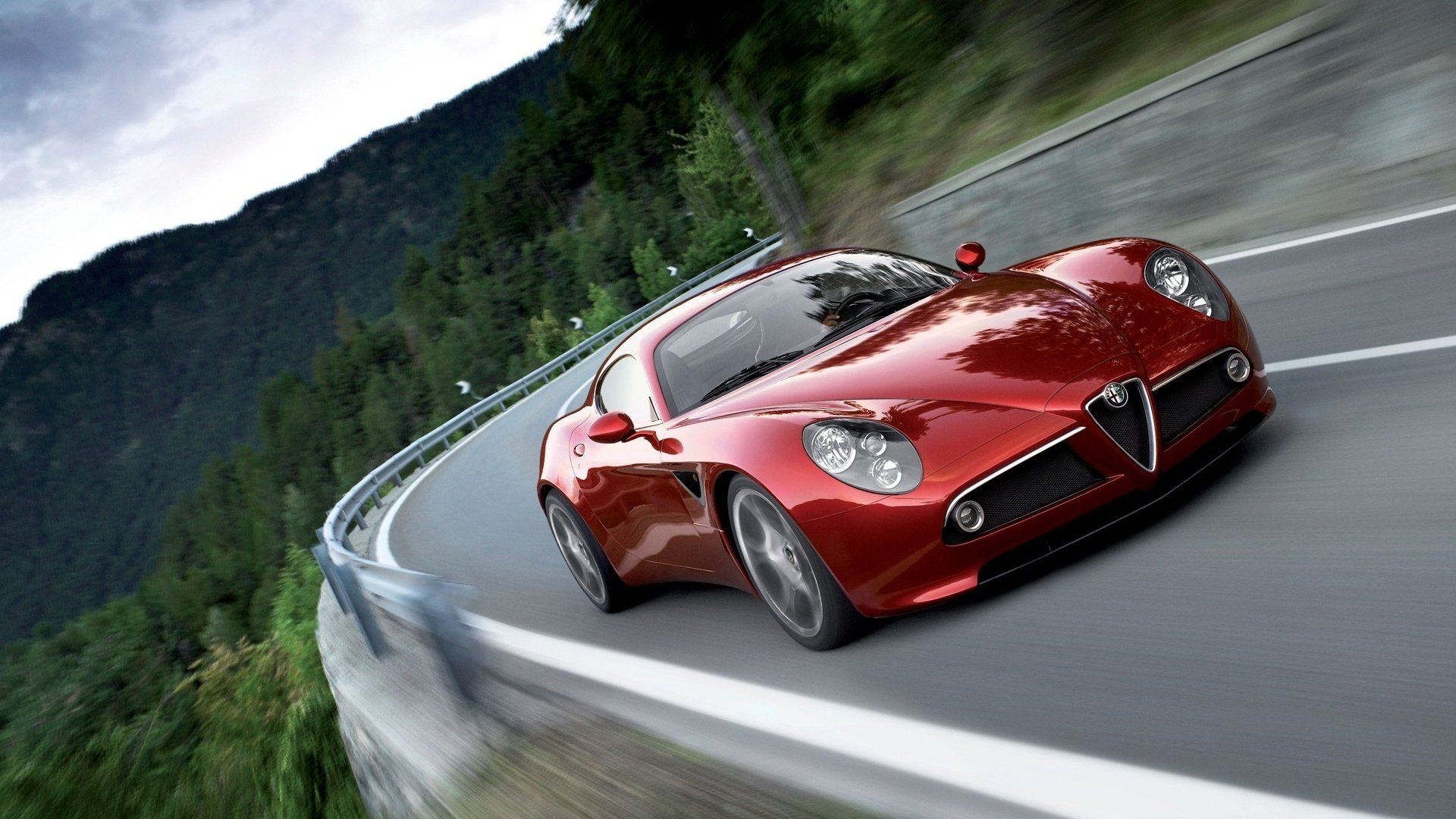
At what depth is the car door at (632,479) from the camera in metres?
4.94

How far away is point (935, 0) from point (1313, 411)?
48.8 ft

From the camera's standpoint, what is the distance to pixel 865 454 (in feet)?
12.6

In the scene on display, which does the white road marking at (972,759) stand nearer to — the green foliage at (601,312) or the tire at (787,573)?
the tire at (787,573)

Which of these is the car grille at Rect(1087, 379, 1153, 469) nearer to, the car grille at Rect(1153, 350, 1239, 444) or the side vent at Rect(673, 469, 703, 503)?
the car grille at Rect(1153, 350, 1239, 444)

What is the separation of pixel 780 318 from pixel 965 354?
49.8 inches

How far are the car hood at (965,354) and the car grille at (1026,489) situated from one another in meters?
0.17

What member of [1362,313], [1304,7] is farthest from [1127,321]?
[1304,7]

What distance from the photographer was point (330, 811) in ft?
21.4

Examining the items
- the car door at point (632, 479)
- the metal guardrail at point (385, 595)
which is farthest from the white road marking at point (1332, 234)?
the metal guardrail at point (385, 595)

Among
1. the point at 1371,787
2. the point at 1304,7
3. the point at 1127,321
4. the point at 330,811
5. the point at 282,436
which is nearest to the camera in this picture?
the point at 1371,787

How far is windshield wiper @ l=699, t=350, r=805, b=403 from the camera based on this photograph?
4.82m

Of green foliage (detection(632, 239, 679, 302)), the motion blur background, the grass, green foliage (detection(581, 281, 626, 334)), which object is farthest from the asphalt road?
green foliage (detection(632, 239, 679, 302))

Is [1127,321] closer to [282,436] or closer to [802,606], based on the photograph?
[802,606]

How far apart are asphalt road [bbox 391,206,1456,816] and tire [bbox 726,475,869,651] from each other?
0.32 ft
